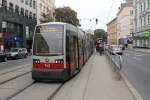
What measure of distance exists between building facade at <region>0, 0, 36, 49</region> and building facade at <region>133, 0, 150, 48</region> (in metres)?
22.4

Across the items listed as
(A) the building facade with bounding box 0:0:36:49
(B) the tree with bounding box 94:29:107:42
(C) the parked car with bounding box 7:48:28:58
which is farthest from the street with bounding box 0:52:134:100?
(B) the tree with bounding box 94:29:107:42

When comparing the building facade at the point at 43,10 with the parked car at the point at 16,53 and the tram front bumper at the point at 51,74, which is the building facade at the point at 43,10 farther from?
the tram front bumper at the point at 51,74

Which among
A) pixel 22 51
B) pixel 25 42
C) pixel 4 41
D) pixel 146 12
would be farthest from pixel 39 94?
pixel 146 12

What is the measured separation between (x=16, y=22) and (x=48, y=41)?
41.2 meters

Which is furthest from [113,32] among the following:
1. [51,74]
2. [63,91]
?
[63,91]

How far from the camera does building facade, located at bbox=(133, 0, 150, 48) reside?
71.1 m

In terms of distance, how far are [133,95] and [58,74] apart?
4.57m

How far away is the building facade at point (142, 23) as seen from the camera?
2798 inches

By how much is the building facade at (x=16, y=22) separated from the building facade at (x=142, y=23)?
22.4 m

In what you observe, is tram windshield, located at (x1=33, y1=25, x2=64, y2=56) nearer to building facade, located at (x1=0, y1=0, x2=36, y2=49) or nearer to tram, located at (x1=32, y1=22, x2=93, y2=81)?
tram, located at (x1=32, y1=22, x2=93, y2=81)

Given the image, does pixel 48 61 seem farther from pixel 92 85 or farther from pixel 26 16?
pixel 26 16

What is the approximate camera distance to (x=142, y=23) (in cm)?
7775

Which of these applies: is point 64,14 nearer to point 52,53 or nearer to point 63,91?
point 52,53

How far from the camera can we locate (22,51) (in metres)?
47.5
